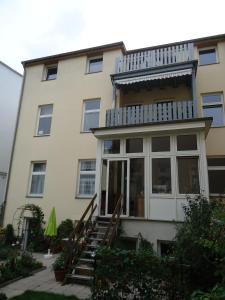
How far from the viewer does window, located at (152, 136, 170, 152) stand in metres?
9.08

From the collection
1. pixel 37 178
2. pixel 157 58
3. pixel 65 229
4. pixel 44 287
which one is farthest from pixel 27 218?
pixel 157 58

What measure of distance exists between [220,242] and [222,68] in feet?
32.9

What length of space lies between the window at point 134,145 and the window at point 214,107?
389 centimetres

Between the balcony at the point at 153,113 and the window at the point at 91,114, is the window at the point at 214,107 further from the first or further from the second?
the window at the point at 91,114

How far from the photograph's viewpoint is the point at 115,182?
31.3 ft

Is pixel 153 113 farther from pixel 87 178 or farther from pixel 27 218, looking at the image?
pixel 27 218

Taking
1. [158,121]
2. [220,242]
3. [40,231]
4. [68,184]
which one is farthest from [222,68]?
[40,231]

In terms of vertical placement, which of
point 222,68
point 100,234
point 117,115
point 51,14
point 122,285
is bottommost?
point 122,285

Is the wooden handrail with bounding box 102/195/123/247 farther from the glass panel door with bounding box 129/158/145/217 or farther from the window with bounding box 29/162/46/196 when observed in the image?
the window with bounding box 29/162/46/196

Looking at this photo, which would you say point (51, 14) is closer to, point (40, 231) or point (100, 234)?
point (100, 234)

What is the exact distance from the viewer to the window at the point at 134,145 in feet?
30.9

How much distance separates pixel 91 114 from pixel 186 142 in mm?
5671

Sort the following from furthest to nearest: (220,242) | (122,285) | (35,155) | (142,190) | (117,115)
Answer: (35,155), (117,115), (142,190), (122,285), (220,242)

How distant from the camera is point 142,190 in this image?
9039 mm
